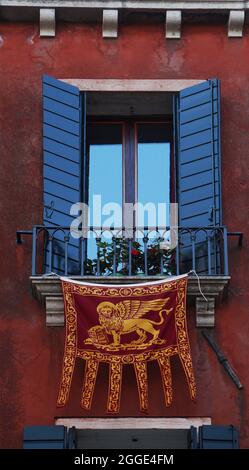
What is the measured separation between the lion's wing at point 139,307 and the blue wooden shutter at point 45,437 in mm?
1310

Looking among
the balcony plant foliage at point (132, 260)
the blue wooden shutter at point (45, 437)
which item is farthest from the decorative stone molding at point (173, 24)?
the blue wooden shutter at point (45, 437)

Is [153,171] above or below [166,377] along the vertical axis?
above

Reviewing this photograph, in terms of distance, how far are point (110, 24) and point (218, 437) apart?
4941mm

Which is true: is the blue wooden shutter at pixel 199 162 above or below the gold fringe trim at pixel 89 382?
above

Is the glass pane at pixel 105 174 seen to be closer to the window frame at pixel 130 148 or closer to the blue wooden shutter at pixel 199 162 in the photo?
the window frame at pixel 130 148

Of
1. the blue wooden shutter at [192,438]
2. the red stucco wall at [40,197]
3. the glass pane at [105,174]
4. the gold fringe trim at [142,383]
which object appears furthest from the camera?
the glass pane at [105,174]

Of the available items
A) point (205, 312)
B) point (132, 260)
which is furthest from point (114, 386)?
point (132, 260)

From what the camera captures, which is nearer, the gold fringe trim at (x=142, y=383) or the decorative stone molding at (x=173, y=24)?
the gold fringe trim at (x=142, y=383)

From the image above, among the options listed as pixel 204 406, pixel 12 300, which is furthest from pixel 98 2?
pixel 204 406

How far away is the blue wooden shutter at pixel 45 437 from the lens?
42.3 ft

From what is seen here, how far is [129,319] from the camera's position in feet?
43.8

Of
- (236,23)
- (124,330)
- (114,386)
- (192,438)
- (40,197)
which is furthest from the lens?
(236,23)

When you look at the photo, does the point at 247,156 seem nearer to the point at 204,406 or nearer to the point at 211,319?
the point at 211,319

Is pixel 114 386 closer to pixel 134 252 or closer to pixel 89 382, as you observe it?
pixel 89 382
